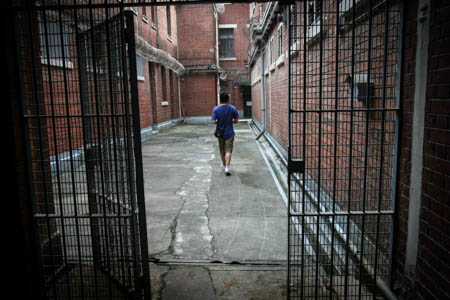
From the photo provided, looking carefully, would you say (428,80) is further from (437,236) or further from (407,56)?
(437,236)

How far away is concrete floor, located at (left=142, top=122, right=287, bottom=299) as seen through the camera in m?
3.41

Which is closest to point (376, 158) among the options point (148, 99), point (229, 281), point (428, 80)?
point (428, 80)

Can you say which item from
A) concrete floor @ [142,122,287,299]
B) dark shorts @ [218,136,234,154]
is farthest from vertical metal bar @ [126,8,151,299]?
dark shorts @ [218,136,234,154]

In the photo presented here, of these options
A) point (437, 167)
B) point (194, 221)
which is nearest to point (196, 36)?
point (194, 221)

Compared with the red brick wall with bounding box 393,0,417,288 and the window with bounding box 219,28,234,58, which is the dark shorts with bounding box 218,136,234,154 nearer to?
the red brick wall with bounding box 393,0,417,288

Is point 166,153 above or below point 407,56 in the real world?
below

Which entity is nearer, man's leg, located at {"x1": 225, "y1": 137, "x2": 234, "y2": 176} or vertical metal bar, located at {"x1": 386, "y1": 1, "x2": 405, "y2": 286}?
vertical metal bar, located at {"x1": 386, "y1": 1, "x2": 405, "y2": 286}

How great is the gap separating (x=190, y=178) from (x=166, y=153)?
3604 millimetres

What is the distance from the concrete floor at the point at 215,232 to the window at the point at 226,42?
20.4 meters

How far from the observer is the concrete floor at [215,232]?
134 inches

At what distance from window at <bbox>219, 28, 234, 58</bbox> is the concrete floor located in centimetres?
2043

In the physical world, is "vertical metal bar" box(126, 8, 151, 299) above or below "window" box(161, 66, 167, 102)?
below

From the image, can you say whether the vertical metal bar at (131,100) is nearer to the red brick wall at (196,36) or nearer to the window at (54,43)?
the window at (54,43)

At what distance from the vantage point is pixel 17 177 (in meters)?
2.78
